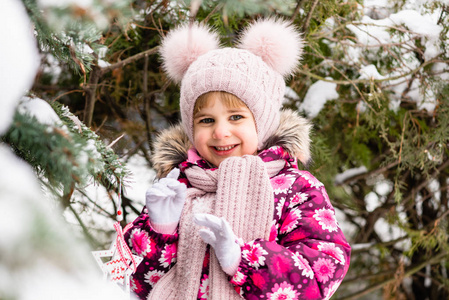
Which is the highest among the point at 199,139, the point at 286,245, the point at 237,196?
the point at 199,139

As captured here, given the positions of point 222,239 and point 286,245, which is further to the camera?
point 286,245

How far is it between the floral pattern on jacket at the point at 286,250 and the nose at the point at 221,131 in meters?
0.16

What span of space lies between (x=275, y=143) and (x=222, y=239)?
1.74 ft

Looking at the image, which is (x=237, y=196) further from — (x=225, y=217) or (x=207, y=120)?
(x=207, y=120)

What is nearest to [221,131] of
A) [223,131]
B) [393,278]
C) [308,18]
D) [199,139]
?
[223,131]

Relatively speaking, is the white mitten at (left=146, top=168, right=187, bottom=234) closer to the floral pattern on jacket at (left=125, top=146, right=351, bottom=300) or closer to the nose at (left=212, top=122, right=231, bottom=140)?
the floral pattern on jacket at (left=125, top=146, right=351, bottom=300)

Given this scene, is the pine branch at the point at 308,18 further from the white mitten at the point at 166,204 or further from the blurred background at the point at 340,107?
the white mitten at the point at 166,204

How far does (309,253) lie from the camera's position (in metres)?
1.39

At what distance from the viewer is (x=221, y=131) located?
161 cm

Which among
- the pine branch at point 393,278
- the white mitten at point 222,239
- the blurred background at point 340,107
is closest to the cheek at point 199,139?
the blurred background at point 340,107

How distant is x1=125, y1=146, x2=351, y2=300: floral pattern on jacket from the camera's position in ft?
4.45

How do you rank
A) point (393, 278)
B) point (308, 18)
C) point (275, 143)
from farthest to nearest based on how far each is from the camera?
point (393, 278), point (308, 18), point (275, 143)

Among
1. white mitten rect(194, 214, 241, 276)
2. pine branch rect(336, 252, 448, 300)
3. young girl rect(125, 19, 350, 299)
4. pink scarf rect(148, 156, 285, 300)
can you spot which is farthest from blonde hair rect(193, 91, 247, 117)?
pine branch rect(336, 252, 448, 300)

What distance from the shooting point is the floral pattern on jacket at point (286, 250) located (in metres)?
1.36
